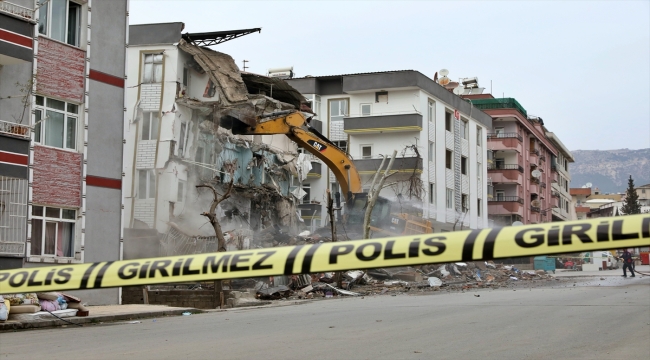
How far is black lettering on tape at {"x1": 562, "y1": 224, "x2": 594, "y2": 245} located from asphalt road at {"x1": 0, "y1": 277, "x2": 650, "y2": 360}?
6316 mm

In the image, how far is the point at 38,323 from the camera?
15.7 m

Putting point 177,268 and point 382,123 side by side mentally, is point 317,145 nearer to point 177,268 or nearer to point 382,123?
point 382,123

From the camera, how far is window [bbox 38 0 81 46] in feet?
66.0

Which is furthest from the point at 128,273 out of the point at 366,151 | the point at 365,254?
the point at 366,151

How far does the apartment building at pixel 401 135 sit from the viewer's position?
50.4m

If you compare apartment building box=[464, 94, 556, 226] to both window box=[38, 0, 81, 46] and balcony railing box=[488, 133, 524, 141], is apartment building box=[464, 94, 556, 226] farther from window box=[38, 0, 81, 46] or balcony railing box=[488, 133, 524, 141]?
window box=[38, 0, 81, 46]

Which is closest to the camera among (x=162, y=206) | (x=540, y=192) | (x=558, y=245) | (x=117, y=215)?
(x=558, y=245)

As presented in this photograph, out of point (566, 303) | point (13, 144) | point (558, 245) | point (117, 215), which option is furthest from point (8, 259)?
point (558, 245)

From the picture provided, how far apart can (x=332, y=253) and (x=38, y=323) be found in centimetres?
1337

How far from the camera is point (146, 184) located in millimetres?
35000

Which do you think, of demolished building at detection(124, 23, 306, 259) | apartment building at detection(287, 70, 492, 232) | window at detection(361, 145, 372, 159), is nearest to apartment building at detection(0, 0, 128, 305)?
demolished building at detection(124, 23, 306, 259)

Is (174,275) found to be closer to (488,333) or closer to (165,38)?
(488,333)

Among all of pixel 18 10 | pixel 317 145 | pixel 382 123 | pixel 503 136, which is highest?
pixel 503 136

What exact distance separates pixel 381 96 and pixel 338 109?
3.76 meters
